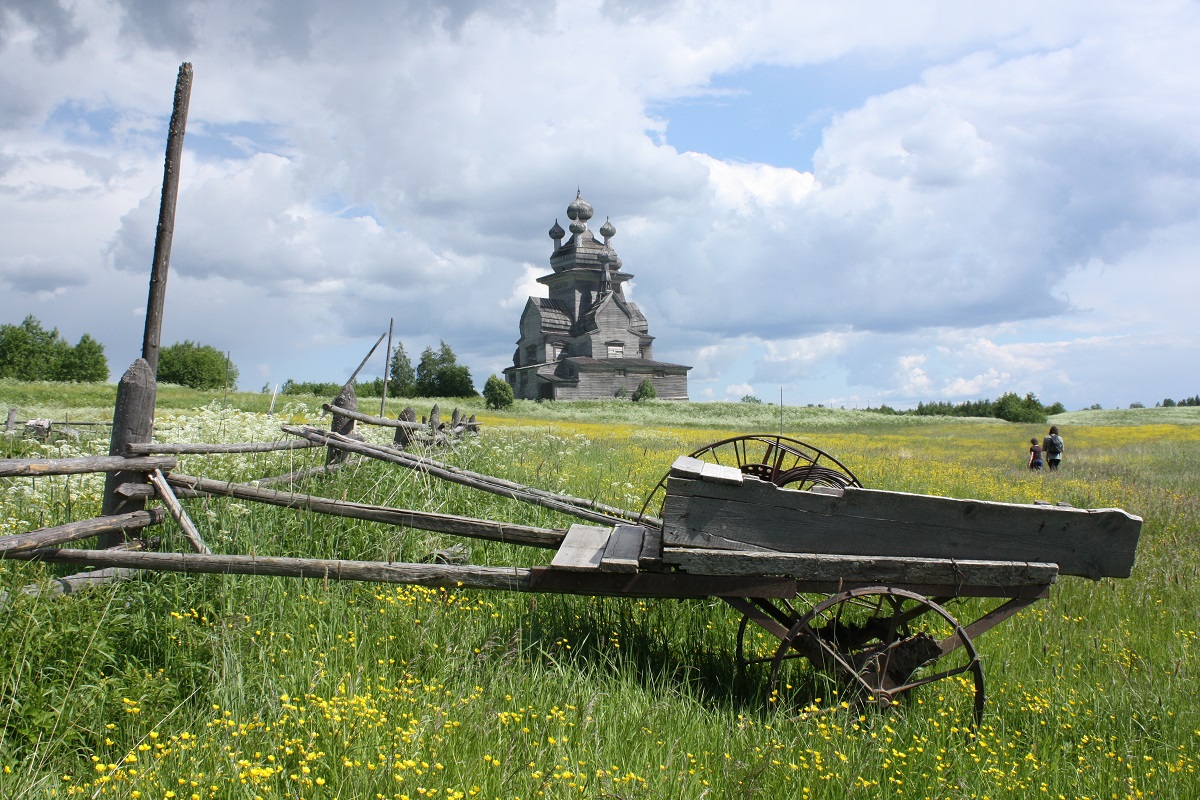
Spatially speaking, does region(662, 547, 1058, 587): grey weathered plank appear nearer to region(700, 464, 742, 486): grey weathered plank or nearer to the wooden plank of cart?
the wooden plank of cart

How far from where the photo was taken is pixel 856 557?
4.49 m

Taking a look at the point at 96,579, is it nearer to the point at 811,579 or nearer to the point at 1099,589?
the point at 811,579

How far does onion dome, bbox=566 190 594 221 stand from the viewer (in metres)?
79.3

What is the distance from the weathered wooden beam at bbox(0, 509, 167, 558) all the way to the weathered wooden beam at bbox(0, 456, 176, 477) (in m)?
0.33

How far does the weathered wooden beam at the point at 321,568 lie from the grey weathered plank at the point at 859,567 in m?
1.07

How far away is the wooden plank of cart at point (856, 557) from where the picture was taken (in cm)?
447

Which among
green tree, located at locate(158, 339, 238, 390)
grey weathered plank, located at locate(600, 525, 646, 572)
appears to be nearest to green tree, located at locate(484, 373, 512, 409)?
green tree, located at locate(158, 339, 238, 390)

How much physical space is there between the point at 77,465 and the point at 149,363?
138 cm

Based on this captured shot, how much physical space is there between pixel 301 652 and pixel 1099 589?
718 cm

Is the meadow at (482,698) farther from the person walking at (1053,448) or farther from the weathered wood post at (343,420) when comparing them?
the person walking at (1053,448)

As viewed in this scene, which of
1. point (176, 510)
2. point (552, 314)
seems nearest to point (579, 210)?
point (552, 314)

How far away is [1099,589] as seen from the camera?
7547 millimetres

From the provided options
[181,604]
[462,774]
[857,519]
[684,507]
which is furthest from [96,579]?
[857,519]

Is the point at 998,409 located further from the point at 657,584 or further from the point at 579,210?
the point at 657,584
